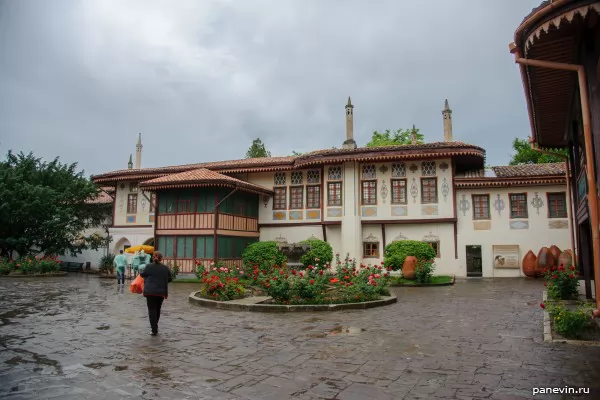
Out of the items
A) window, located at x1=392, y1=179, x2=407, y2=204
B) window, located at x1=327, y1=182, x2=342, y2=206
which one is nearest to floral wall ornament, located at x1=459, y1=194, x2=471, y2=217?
window, located at x1=392, y1=179, x2=407, y2=204

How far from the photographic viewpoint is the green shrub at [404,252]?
1917cm

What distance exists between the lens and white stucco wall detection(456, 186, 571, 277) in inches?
800

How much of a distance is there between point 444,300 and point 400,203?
10042 millimetres

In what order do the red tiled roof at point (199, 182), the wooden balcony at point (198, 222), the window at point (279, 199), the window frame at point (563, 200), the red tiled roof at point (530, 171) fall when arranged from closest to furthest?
1. the window frame at point (563, 200)
2. the red tiled roof at point (530, 171)
3. the red tiled roof at point (199, 182)
4. the wooden balcony at point (198, 222)
5. the window at point (279, 199)

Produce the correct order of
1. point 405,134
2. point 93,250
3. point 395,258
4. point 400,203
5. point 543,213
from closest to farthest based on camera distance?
point 395,258
point 543,213
point 400,203
point 93,250
point 405,134

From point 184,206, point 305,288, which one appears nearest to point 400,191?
point 184,206

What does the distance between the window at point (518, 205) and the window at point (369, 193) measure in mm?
6214

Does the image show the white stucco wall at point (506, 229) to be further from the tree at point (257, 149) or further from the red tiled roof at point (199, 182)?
the tree at point (257, 149)

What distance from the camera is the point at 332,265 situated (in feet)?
74.5

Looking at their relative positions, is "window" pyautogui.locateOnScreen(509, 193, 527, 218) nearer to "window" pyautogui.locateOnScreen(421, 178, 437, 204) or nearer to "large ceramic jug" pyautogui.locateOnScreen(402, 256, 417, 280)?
"window" pyautogui.locateOnScreen(421, 178, 437, 204)

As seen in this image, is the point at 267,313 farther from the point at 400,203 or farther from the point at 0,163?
the point at 0,163

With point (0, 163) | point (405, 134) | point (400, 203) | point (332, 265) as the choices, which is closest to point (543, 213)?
point (400, 203)

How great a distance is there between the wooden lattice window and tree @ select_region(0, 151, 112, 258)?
2491 cm

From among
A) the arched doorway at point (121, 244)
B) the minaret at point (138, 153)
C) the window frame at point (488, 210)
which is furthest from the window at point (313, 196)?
the minaret at point (138, 153)
